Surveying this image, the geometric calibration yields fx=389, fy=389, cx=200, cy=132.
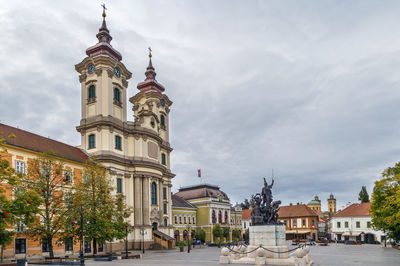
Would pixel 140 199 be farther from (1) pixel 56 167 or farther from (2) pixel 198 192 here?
(2) pixel 198 192

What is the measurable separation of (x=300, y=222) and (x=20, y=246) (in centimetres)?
6945

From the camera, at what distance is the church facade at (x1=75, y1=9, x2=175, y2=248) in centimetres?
5300

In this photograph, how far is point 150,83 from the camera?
70562mm

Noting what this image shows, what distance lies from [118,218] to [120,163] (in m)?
16.7

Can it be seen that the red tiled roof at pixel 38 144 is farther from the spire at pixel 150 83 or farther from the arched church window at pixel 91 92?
the spire at pixel 150 83

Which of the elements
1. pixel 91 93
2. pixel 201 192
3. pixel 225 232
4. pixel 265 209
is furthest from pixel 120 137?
pixel 225 232

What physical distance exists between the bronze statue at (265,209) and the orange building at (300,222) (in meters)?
66.5

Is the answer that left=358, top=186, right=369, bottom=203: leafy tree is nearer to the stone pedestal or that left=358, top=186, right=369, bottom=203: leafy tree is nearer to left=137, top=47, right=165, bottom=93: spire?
left=137, top=47, right=165, bottom=93: spire

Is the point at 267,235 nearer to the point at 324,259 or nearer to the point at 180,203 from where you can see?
the point at 324,259

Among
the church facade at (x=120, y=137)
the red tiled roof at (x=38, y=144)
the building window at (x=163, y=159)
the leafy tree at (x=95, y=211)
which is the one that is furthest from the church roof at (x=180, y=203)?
the leafy tree at (x=95, y=211)

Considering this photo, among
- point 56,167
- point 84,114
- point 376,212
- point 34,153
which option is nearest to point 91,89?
point 84,114

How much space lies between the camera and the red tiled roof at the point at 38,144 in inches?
1590

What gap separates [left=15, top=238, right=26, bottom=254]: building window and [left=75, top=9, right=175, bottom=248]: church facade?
15.3 metres

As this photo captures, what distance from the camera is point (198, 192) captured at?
9238cm
